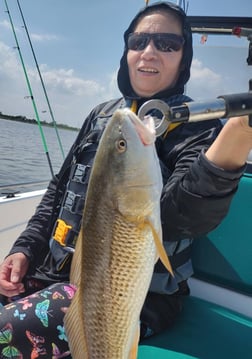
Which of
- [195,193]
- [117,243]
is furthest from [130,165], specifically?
[195,193]

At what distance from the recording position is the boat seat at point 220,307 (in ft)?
6.52

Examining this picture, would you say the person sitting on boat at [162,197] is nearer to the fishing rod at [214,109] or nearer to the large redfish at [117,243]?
the fishing rod at [214,109]

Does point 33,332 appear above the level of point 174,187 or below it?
below

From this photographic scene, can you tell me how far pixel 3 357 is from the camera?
1800 millimetres

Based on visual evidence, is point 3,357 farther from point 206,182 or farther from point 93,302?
point 206,182

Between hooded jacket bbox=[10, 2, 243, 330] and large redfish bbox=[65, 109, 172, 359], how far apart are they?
27cm

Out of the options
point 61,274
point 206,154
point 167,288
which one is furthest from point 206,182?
point 61,274

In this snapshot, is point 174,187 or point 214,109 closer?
point 214,109

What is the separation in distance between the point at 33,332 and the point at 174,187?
93cm

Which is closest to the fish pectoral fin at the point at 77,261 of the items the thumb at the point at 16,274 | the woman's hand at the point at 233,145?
the woman's hand at the point at 233,145

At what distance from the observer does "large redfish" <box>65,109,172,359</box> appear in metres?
1.20

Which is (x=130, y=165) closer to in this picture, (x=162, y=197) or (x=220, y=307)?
(x=162, y=197)

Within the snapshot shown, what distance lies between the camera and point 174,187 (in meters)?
1.56

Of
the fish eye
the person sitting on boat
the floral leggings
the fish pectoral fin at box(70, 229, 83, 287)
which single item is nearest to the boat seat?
the person sitting on boat
